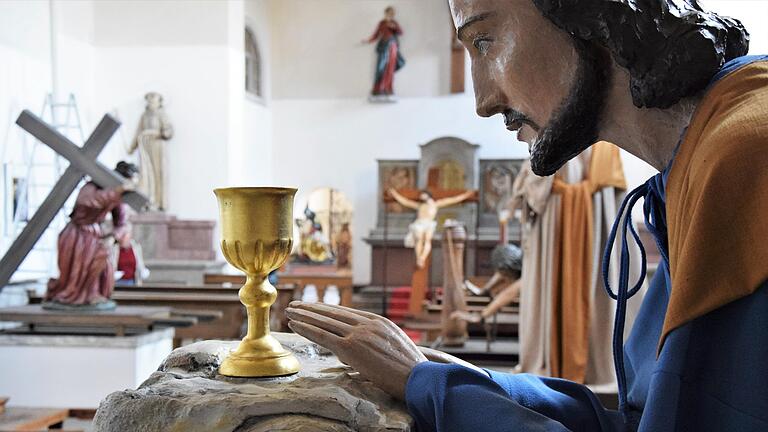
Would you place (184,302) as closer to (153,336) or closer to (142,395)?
(153,336)

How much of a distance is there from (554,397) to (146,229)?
11.9 meters

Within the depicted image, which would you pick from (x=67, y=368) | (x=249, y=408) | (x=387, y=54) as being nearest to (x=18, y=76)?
(x=67, y=368)

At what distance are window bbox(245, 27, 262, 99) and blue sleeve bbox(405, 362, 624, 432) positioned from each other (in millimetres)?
15202

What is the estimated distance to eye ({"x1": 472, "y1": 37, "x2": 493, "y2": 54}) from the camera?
1.14m

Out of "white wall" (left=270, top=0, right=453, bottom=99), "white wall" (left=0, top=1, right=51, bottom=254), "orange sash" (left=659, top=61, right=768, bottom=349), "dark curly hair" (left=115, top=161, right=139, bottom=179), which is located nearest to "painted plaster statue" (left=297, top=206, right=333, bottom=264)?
"white wall" (left=270, top=0, right=453, bottom=99)

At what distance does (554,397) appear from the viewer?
138 cm

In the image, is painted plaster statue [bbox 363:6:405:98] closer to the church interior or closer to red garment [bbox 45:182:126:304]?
the church interior

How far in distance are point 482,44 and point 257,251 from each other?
52 cm

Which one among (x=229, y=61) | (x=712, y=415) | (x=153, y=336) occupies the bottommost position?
(x=153, y=336)

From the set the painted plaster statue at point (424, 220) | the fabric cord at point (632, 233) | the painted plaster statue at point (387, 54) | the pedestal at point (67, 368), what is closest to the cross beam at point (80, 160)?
the pedestal at point (67, 368)

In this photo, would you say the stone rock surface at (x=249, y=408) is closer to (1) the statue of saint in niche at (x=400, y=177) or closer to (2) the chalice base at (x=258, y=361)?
(2) the chalice base at (x=258, y=361)

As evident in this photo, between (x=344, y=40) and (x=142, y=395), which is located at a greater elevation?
(x=344, y=40)

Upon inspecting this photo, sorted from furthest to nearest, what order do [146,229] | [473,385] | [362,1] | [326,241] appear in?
[362,1] → [326,241] → [146,229] → [473,385]

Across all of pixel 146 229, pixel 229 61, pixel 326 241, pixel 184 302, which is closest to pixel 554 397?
pixel 184 302
